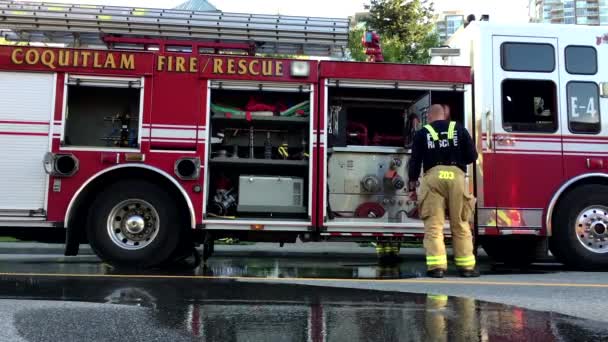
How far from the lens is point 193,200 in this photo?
6082 mm

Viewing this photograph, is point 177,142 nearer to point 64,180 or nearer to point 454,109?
point 64,180

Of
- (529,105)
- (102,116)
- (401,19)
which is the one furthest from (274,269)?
(401,19)

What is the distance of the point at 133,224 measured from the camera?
6.05m

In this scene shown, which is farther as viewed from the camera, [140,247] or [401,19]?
[401,19]

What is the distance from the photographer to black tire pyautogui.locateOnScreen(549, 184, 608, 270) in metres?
6.17

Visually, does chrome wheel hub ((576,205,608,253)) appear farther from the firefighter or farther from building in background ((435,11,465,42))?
building in background ((435,11,465,42))

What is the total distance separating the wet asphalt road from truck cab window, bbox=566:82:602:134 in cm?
228

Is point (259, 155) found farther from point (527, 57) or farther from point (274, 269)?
point (527, 57)

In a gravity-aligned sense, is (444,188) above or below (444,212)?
above

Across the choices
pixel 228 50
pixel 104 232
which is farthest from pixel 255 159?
pixel 104 232

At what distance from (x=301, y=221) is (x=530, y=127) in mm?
3000

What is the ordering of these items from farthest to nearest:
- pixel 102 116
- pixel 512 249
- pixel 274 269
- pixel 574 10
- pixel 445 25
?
pixel 574 10
pixel 445 25
pixel 512 249
pixel 102 116
pixel 274 269

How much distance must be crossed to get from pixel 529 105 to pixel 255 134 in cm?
339

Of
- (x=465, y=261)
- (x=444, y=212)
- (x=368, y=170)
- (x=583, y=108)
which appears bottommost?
(x=465, y=261)
